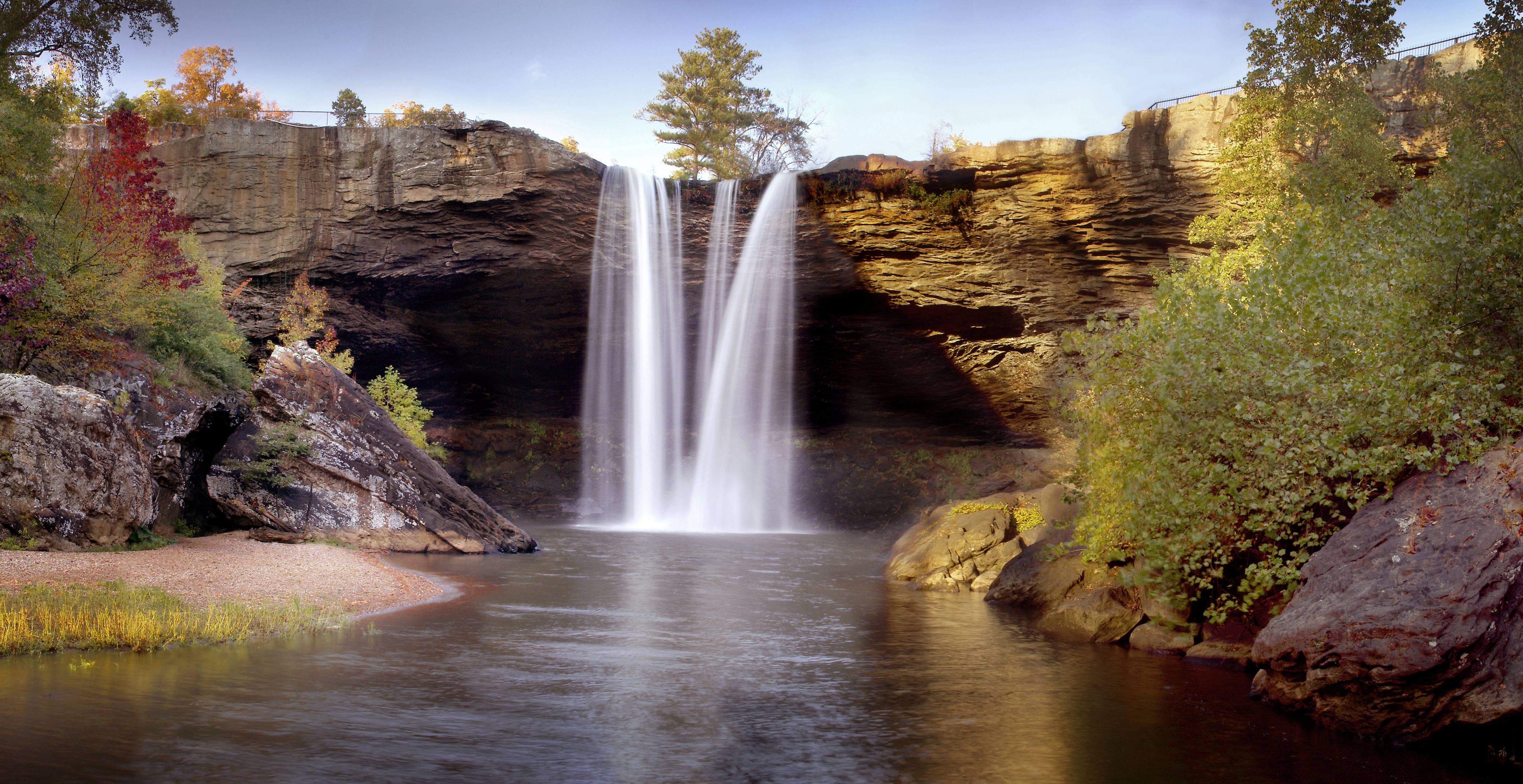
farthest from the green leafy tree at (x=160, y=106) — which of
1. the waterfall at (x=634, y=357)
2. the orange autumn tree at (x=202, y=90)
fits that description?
the waterfall at (x=634, y=357)

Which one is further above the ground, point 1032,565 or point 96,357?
point 96,357

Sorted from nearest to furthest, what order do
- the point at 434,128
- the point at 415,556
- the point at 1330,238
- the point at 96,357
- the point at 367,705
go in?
the point at 367,705
the point at 1330,238
the point at 96,357
the point at 415,556
the point at 434,128

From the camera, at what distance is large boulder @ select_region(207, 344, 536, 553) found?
20688mm

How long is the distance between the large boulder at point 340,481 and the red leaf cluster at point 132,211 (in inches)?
126

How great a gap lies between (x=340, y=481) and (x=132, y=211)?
8.40 metres

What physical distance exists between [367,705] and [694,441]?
31957mm

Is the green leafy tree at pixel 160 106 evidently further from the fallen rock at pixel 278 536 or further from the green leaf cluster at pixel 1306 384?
the green leaf cluster at pixel 1306 384

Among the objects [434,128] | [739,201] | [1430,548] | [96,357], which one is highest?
[434,128]

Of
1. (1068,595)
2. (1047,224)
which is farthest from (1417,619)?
(1047,224)

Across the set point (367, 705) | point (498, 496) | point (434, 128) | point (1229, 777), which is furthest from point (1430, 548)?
point (498, 496)

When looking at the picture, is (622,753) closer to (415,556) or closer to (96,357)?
(415,556)

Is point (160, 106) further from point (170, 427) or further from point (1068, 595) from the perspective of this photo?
point (1068, 595)

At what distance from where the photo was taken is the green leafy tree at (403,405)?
33719 millimetres

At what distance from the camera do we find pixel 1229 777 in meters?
7.12
